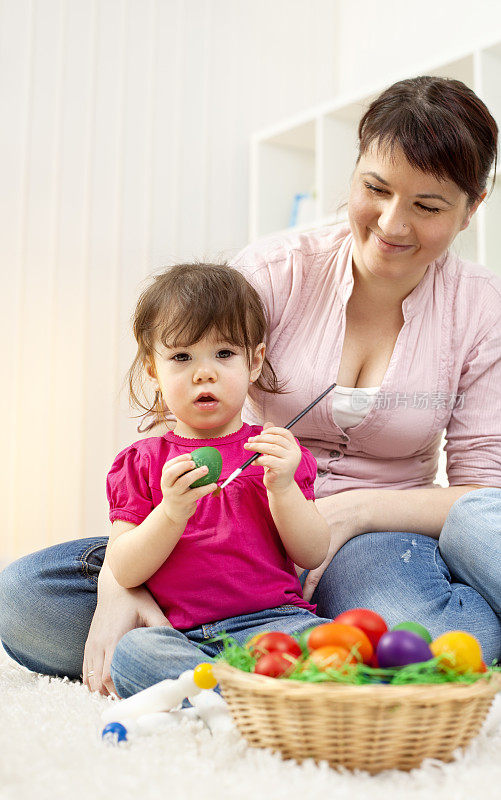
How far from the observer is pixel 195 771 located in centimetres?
79

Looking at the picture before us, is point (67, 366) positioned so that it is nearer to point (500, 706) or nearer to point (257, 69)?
point (257, 69)

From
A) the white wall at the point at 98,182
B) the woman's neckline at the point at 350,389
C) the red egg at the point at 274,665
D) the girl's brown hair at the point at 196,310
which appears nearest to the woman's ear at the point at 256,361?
the girl's brown hair at the point at 196,310

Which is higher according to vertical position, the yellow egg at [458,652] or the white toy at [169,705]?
the yellow egg at [458,652]

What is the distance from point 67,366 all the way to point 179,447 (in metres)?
1.65

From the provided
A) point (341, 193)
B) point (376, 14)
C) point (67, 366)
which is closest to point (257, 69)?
point (376, 14)

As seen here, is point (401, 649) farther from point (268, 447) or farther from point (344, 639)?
point (268, 447)

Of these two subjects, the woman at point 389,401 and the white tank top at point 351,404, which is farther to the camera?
the white tank top at point 351,404

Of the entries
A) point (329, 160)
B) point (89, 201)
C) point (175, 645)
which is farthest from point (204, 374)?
point (329, 160)

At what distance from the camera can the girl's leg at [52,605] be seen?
4.22 ft

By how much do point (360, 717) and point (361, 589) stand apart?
564 millimetres

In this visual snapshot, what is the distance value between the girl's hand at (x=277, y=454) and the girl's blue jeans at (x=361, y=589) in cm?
20

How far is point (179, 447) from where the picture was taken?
4.08 ft

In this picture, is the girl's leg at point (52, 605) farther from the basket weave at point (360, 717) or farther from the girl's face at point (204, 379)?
the basket weave at point (360, 717)

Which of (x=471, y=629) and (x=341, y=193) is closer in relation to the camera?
(x=471, y=629)
